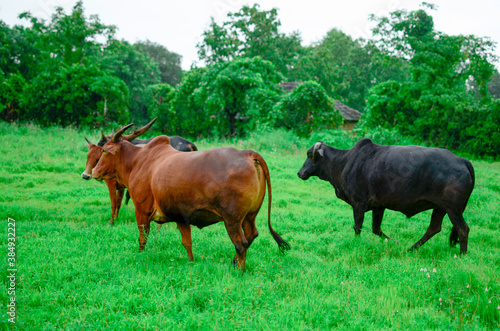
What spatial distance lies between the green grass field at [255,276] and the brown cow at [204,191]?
1.69 feet

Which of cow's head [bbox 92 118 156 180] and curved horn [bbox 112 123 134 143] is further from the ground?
curved horn [bbox 112 123 134 143]

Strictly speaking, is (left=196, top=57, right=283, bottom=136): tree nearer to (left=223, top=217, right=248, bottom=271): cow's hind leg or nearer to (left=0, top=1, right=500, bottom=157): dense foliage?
(left=0, top=1, right=500, bottom=157): dense foliage

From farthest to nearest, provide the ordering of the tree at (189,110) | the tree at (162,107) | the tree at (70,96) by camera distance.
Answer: the tree at (162,107) → the tree at (189,110) → the tree at (70,96)

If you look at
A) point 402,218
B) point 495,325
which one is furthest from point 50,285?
point 402,218

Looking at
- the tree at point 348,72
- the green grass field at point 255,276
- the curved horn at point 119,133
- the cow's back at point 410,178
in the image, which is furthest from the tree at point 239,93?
the curved horn at point 119,133

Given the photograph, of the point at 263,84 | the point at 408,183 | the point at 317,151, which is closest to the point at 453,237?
the point at 408,183

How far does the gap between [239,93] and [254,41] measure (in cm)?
1260

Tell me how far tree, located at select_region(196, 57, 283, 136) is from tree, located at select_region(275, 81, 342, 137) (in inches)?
61.8

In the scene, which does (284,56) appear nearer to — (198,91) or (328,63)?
(328,63)

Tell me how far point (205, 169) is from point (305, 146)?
13105 millimetres

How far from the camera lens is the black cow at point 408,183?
5.66 m

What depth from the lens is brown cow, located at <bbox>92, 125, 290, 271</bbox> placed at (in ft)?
15.3

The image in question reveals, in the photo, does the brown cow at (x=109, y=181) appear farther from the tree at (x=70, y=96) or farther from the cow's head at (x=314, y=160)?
the tree at (x=70, y=96)

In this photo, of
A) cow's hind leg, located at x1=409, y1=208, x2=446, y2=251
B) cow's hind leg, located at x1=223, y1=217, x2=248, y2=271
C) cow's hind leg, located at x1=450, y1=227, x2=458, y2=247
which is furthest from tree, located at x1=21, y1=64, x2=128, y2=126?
cow's hind leg, located at x1=450, y1=227, x2=458, y2=247
